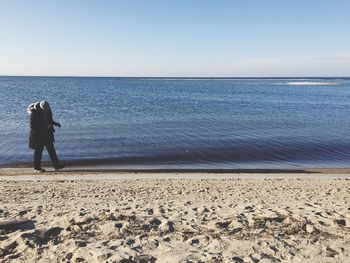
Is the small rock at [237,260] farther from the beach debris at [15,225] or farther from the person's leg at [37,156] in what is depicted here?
the person's leg at [37,156]

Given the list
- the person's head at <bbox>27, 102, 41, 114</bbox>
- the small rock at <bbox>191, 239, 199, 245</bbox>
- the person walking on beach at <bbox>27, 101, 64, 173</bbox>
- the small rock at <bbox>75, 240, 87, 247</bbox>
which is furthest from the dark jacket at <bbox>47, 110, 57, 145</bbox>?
the small rock at <bbox>191, 239, 199, 245</bbox>

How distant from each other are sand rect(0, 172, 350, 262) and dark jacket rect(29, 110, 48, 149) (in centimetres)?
210

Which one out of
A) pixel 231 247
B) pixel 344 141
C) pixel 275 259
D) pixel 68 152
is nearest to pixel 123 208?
pixel 231 247

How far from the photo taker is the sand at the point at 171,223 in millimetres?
4957

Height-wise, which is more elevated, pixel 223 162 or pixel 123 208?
pixel 123 208

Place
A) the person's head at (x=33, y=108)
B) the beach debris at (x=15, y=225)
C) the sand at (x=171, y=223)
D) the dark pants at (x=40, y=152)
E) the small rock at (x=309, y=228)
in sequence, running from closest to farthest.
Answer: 1. the sand at (x=171, y=223)
2. the small rock at (x=309, y=228)
3. the beach debris at (x=15, y=225)
4. the person's head at (x=33, y=108)
5. the dark pants at (x=40, y=152)

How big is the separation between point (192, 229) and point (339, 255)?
2.04 m

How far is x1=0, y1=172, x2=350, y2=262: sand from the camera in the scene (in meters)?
4.96

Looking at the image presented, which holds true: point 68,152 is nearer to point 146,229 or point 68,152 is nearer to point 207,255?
point 146,229

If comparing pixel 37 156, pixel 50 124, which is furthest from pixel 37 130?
pixel 37 156

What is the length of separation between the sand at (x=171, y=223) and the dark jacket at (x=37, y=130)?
210cm

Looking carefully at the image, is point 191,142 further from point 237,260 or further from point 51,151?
point 237,260

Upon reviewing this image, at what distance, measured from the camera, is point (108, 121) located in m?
26.4

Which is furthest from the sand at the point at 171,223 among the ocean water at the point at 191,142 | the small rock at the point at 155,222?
the ocean water at the point at 191,142
